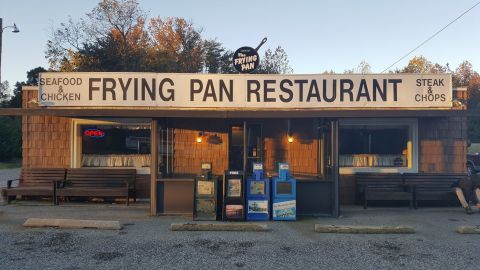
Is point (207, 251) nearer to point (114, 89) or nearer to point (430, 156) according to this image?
point (114, 89)

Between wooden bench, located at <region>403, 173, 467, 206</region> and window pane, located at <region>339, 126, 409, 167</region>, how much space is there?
2.58 ft

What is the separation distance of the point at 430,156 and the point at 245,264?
26.5ft

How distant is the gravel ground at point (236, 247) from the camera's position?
6.87 m

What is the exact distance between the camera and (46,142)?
12961 mm

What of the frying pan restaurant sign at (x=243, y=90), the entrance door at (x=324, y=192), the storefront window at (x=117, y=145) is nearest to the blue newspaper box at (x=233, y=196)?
the entrance door at (x=324, y=192)

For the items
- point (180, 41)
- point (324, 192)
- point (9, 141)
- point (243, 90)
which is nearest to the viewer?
point (324, 192)

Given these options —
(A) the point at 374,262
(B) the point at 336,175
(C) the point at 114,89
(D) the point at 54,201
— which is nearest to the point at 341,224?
(B) the point at 336,175

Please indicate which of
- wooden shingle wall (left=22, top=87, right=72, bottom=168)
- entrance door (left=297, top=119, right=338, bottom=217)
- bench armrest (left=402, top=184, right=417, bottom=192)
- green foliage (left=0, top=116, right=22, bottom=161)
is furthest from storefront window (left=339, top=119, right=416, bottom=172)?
green foliage (left=0, top=116, right=22, bottom=161)

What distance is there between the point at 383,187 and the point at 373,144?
1.35 meters

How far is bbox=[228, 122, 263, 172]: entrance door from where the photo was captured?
13.3 meters

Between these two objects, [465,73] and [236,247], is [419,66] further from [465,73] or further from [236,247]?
[236,247]

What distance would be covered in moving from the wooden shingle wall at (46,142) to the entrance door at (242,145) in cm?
467

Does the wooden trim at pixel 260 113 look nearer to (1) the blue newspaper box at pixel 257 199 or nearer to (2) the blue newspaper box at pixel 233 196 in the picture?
(2) the blue newspaper box at pixel 233 196

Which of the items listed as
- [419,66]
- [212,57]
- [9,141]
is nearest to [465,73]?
[419,66]
